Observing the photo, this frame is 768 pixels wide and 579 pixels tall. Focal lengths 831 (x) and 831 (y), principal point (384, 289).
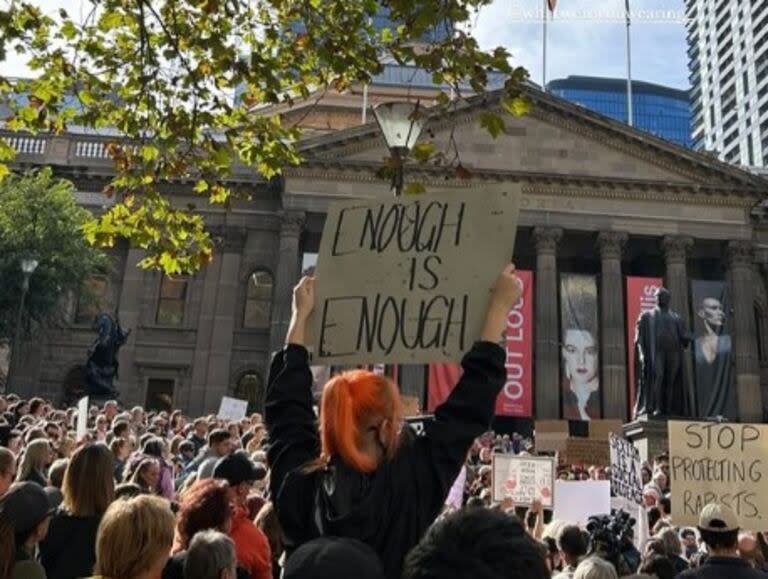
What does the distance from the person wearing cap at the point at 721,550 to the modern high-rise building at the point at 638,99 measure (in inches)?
6087

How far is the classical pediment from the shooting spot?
120 feet

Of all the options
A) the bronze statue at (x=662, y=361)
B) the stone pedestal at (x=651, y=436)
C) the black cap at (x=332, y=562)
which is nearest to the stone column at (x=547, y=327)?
the stone pedestal at (x=651, y=436)

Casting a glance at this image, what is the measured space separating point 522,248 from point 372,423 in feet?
123

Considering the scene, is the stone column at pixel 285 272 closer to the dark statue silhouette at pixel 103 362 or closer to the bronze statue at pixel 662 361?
the dark statue silhouette at pixel 103 362

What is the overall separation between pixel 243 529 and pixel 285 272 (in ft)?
101

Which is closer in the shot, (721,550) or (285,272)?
(721,550)

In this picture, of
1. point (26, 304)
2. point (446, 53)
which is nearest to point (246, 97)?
point (446, 53)

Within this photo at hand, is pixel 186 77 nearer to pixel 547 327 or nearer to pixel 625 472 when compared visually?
pixel 625 472

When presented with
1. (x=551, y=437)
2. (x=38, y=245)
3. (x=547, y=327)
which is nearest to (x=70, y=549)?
(x=551, y=437)

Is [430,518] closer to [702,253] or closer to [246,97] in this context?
[246,97]

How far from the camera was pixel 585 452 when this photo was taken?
59.7 feet

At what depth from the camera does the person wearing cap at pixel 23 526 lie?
11.3 ft

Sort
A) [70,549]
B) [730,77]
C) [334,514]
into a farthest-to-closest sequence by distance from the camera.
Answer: [730,77]
[70,549]
[334,514]

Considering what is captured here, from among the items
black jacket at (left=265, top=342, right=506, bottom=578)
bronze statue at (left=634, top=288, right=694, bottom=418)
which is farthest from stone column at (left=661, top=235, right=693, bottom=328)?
black jacket at (left=265, top=342, right=506, bottom=578)
